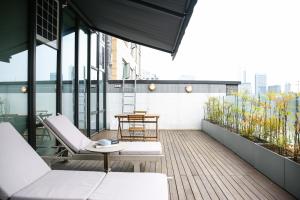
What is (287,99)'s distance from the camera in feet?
12.2

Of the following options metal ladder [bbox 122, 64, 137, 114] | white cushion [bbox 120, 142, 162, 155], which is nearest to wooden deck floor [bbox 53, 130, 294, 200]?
white cushion [bbox 120, 142, 162, 155]

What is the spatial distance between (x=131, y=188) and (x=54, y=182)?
78 centimetres

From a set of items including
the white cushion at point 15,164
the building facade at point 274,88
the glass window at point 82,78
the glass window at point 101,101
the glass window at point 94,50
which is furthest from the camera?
the glass window at point 101,101

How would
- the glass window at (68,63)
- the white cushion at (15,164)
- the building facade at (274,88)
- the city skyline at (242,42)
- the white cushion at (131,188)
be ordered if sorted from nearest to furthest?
the white cushion at (131,188), the white cushion at (15,164), the building facade at (274,88), the city skyline at (242,42), the glass window at (68,63)

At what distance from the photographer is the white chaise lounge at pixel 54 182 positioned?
2.06 meters

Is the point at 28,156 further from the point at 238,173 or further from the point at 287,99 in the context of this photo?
the point at 287,99

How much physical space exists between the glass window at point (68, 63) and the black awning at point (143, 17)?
0.40 meters

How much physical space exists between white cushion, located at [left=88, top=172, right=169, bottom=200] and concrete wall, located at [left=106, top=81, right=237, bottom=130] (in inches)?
276

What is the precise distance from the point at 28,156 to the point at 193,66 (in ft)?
49.8

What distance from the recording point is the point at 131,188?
87.2 inches

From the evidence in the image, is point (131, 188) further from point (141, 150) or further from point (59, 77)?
point (59, 77)

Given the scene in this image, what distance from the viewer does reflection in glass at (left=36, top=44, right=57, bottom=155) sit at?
4.17m

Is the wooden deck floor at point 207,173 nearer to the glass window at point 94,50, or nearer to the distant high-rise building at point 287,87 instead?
the distant high-rise building at point 287,87

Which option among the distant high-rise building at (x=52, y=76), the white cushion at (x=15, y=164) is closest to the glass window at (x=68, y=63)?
the distant high-rise building at (x=52, y=76)
